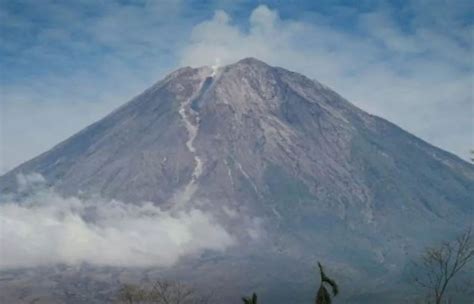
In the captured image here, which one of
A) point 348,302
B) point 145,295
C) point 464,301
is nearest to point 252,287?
point 348,302

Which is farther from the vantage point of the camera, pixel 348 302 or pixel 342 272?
pixel 342 272

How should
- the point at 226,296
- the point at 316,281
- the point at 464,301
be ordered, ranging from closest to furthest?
the point at 464,301 < the point at 226,296 < the point at 316,281

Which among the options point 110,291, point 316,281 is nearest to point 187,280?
point 110,291

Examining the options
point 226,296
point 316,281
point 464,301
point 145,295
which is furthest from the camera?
point 316,281

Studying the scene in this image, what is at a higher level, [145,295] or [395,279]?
[395,279]

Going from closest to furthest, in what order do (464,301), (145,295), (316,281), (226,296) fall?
(145,295) < (464,301) < (226,296) < (316,281)

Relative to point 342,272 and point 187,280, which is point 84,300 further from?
point 342,272

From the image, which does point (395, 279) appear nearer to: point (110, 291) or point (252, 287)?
point (252, 287)

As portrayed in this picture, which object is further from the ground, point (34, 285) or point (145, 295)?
point (34, 285)

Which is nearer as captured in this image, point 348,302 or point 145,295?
point 145,295
